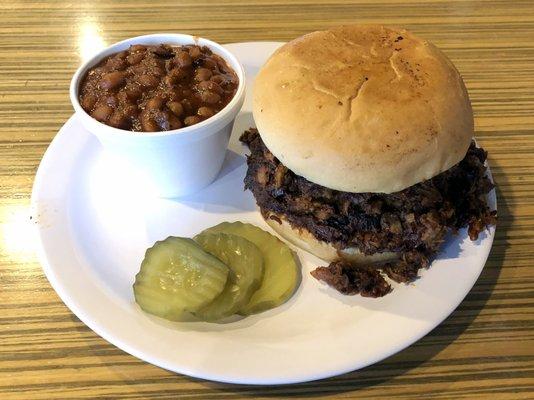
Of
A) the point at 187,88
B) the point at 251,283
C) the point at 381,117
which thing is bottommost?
the point at 251,283

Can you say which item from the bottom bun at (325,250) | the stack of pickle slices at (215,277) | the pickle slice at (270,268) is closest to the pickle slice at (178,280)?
the stack of pickle slices at (215,277)

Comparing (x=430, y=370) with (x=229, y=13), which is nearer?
(x=430, y=370)

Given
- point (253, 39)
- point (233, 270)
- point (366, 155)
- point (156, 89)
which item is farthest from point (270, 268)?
point (253, 39)

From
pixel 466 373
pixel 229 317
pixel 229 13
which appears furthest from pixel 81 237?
pixel 229 13

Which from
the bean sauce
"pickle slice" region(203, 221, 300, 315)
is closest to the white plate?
"pickle slice" region(203, 221, 300, 315)

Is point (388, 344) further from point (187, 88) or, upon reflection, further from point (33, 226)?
point (33, 226)

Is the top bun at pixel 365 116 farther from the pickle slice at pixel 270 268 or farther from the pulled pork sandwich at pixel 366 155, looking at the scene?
the pickle slice at pixel 270 268
